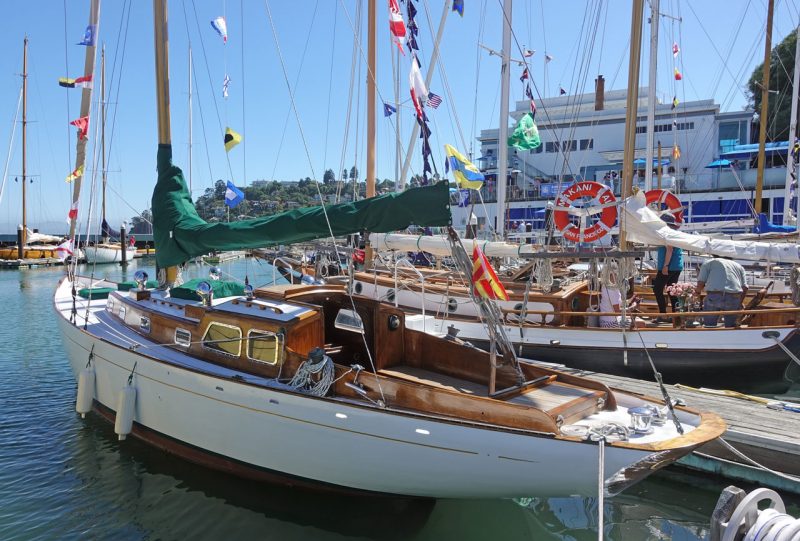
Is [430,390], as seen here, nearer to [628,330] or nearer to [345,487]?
[345,487]

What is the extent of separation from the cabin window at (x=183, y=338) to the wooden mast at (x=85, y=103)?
4633 millimetres

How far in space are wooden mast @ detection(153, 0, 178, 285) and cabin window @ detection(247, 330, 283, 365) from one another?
4440 millimetres

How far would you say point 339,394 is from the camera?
655cm

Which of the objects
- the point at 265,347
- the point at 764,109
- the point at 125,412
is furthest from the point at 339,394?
the point at 764,109

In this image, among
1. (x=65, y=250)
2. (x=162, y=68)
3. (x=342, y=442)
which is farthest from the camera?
(x=65, y=250)

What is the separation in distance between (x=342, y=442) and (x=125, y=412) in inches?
146

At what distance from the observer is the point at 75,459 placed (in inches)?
338

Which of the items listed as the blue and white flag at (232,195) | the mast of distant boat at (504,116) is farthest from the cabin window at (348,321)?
the mast of distant boat at (504,116)

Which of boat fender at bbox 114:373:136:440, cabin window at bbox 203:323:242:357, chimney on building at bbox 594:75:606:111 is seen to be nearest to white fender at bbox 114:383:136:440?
boat fender at bbox 114:373:136:440

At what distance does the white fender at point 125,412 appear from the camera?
8094 millimetres

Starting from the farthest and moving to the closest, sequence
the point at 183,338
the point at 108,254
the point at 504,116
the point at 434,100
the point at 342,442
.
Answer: the point at 108,254, the point at 504,116, the point at 434,100, the point at 183,338, the point at 342,442

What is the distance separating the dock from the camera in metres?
7.02

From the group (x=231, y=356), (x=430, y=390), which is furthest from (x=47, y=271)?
(x=430, y=390)

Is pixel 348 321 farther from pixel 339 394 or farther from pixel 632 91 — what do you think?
pixel 632 91
